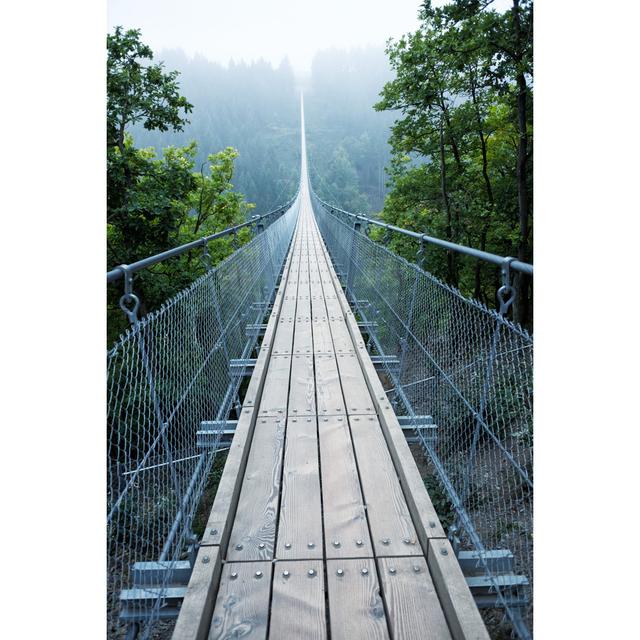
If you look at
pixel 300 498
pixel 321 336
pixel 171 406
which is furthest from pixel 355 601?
pixel 321 336

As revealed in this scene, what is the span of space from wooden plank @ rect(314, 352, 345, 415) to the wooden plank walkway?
0.02 meters

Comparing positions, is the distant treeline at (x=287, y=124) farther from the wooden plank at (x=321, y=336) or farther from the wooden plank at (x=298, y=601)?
the wooden plank at (x=298, y=601)

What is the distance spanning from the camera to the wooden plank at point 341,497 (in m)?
1.78

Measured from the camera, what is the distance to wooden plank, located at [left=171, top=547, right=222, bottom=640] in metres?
1.39

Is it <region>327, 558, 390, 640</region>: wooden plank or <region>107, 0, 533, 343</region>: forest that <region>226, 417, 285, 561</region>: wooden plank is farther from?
<region>107, 0, 533, 343</region>: forest

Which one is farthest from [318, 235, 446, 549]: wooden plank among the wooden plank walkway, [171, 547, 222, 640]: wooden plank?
[171, 547, 222, 640]: wooden plank

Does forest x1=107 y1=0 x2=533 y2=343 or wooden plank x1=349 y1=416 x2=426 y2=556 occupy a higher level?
forest x1=107 y1=0 x2=533 y2=343

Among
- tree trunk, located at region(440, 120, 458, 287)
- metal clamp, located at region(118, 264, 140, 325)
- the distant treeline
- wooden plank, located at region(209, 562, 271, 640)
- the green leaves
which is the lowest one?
wooden plank, located at region(209, 562, 271, 640)

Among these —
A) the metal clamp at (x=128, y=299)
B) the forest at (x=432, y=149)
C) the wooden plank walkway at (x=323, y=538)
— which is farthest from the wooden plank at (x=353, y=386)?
the forest at (x=432, y=149)

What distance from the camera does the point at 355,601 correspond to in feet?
5.08

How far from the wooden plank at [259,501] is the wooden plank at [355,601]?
242 mm
